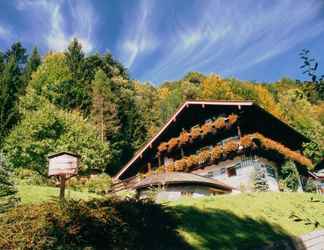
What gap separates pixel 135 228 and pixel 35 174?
2519 cm

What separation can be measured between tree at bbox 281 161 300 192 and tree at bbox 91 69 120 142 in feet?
85.8

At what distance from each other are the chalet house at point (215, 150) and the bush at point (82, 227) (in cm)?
1343

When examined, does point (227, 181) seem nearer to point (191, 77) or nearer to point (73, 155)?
point (73, 155)

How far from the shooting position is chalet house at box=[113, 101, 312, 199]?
77.9 ft

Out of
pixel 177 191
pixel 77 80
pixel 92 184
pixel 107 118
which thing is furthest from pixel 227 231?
pixel 77 80

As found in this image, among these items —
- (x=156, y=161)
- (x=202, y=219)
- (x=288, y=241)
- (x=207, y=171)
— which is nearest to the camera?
(x=288, y=241)

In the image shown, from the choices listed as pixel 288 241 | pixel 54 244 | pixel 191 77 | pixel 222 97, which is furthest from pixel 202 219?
pixel 191 77

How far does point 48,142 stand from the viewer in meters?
32.7

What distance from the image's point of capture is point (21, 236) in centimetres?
621

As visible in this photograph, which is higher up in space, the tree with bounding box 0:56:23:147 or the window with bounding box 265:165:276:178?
the tree with bounding box 0:56:23:147

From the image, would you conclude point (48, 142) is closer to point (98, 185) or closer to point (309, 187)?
point (98, 185)

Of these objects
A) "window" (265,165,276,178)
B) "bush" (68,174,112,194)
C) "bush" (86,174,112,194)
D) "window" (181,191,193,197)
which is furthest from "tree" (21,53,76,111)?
"window" (265,165,276,178)

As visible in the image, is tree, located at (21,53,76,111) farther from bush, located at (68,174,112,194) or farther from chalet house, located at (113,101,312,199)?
chalet house, located at (113,101,312,199)

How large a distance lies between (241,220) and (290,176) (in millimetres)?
15681
